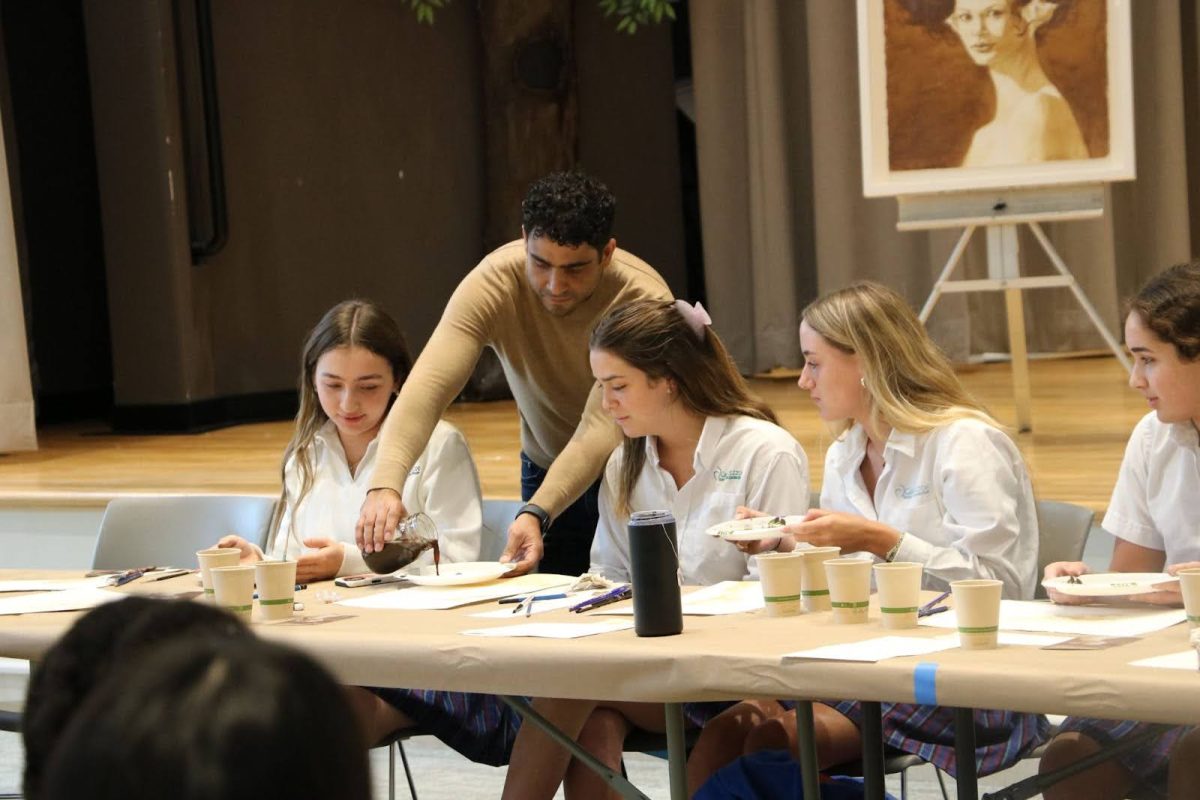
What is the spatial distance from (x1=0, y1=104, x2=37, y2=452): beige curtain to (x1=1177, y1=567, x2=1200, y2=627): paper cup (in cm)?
484

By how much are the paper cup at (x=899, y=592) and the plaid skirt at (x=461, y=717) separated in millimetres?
928

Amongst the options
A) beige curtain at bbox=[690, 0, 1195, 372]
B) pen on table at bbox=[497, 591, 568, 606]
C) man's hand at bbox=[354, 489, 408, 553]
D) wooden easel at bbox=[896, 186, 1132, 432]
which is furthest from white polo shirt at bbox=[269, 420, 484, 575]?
beige curtain at bbox=[690, 0, 1195, 372]

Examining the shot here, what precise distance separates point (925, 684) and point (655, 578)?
45 cm

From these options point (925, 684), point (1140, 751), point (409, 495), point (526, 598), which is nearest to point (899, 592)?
point (925, 684)

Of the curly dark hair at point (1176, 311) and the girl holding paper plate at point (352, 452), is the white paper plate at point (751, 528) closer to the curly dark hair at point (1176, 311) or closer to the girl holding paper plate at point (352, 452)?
the curly dark hair at point (1176, 311)

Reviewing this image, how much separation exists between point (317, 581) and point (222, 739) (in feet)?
7.71

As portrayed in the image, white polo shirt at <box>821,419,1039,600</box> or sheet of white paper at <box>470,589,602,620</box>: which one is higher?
white polo shirt at <box>821,419,1039,600</box>

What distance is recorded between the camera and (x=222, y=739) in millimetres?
674

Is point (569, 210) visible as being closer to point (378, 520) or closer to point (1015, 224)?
point (378, 520)

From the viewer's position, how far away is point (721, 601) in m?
2.56

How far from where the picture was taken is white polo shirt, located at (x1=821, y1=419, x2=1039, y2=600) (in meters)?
2.68

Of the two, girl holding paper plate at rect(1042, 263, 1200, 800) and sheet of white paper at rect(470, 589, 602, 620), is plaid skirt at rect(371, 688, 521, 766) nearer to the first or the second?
sheet of white paper at rect(470, 589, 602, 620)

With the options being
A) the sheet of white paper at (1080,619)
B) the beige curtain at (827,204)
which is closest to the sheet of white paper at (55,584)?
the sheet of white paper at (1080,619)

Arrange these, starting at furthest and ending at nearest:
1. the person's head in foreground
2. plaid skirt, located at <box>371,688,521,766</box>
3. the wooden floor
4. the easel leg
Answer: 1. the easel leg
2. the wooden floor
3. plaid skirt, located at <box>371,688,521,766</box>
4. the person's head in foreground
